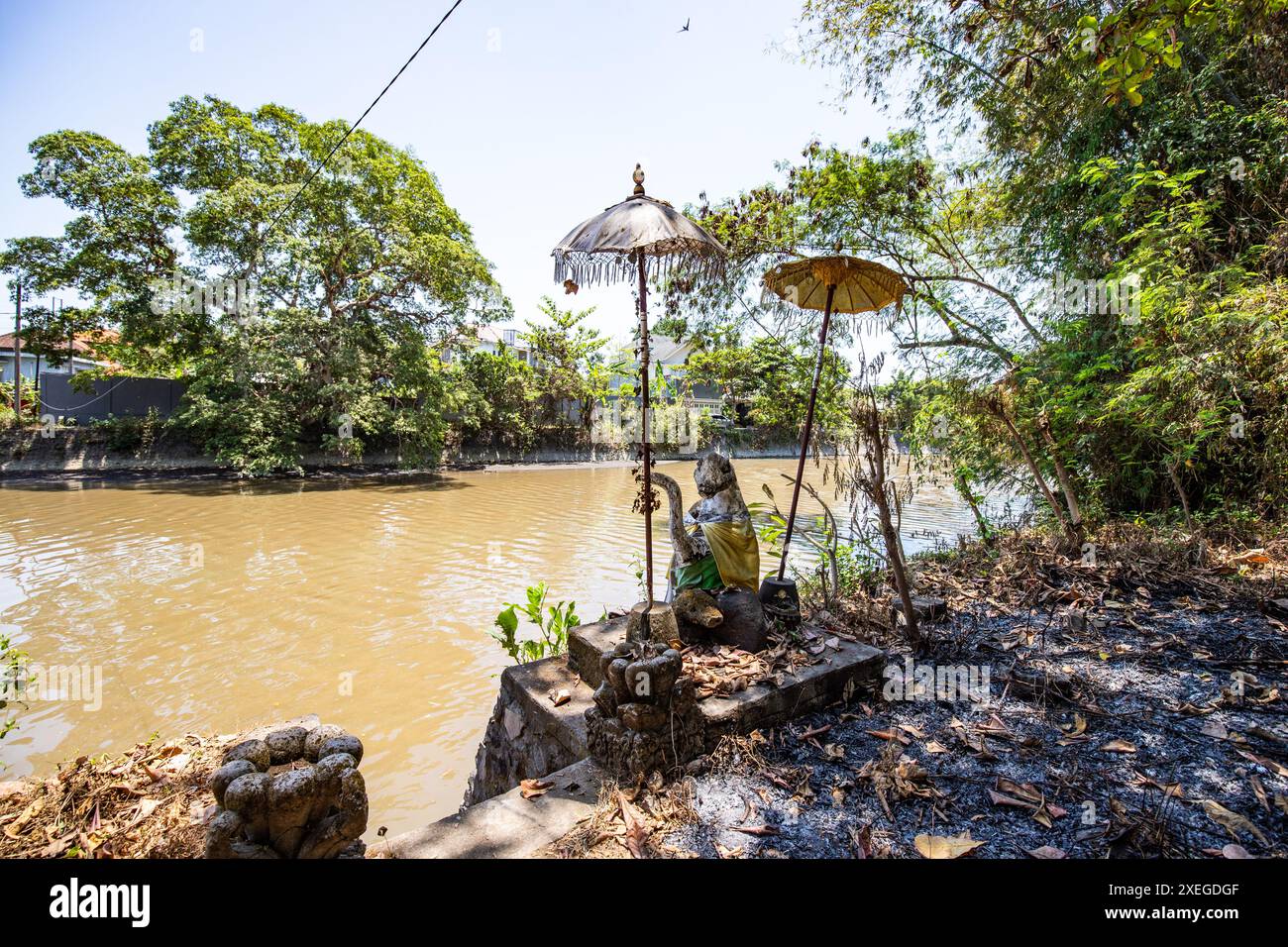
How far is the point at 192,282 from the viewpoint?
15.1 meters

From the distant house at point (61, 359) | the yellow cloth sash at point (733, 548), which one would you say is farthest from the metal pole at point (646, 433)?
the distant house at point (61, 359)

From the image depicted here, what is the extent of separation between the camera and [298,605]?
6352mm

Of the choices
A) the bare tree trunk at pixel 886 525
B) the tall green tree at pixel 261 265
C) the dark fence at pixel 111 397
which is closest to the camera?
the bare tree trunk at pixel 886 525

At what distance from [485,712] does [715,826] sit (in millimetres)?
2794

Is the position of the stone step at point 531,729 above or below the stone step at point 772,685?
below

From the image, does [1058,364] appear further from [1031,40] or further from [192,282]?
[192,282]

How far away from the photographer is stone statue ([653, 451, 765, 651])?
9.97 feet

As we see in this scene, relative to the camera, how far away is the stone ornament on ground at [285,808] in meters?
1.50

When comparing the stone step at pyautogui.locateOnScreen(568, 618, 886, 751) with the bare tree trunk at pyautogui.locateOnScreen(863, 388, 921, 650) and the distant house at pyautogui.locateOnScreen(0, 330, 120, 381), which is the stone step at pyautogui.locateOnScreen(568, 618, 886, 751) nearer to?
the bare tree trunk at pyautogui.locateOnScreen(863, 388, 921, 650)

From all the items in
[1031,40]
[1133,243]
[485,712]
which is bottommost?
[485,712]

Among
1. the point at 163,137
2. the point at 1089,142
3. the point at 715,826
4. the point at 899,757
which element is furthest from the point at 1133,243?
the point at 163,137

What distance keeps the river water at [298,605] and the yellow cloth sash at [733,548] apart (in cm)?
220

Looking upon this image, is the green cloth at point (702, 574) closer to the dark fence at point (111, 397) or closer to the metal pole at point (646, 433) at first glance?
the metal pole at point (646, 433)
